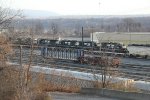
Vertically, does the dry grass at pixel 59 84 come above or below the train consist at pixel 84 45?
below

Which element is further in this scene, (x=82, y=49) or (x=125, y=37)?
(x=125, y=37)

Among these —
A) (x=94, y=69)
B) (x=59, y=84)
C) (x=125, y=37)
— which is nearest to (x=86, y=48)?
(x=125, y=37)

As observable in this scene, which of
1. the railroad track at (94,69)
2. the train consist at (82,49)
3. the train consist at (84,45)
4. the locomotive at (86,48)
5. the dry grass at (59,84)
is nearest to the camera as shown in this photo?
the dry grass at (59,84)

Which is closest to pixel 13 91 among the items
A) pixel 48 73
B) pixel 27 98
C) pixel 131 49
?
pixel 27 98

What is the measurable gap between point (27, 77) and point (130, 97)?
4252 mm

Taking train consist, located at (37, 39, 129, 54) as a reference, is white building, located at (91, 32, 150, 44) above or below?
above

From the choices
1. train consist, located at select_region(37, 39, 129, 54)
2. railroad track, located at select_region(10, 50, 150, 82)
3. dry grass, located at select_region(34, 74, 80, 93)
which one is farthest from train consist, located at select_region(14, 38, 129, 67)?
dry grass, located at select_region(34, 74, 80, 93)

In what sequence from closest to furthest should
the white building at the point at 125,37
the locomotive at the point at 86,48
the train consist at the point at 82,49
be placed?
the locomotive at the point at 86,48 < the train consist at the point at 82,49 < the white building at the point at 125,37

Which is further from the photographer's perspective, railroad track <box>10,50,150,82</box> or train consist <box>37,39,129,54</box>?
train consist <box>37,39,129,54</box>

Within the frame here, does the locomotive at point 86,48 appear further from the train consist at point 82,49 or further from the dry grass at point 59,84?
the dry grass at point 59,84

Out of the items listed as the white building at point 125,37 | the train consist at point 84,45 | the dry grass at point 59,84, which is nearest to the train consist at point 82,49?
the train consist at point 84,45

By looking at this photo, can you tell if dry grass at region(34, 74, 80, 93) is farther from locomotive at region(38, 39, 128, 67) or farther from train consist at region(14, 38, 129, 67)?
train consist at region(14, 38, 129, 67)

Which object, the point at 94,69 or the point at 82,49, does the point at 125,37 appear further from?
the point at 94,69

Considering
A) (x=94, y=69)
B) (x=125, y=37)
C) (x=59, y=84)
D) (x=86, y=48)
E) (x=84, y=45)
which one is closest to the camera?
(x=59, y=84)
